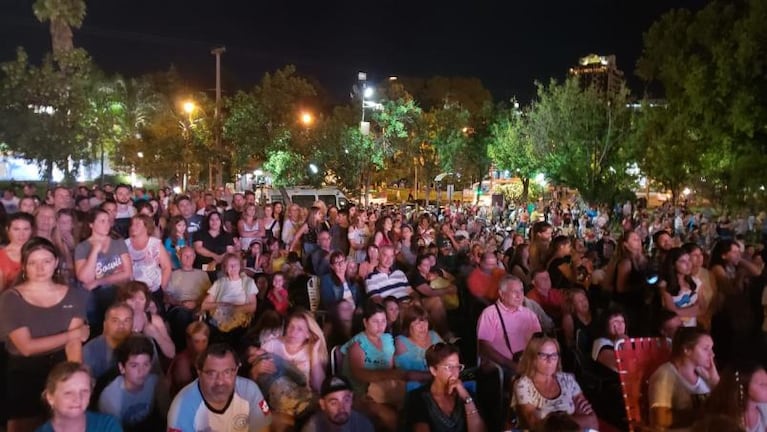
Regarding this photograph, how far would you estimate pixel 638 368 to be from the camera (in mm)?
4402

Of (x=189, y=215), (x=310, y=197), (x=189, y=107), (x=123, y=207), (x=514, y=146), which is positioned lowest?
(x=189, y=215)

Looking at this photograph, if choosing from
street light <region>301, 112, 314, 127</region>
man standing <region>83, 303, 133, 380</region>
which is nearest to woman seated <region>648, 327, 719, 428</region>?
man standing <region>83, 303, 133, 380</region>

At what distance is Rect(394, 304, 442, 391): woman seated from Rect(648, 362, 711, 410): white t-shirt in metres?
1.58

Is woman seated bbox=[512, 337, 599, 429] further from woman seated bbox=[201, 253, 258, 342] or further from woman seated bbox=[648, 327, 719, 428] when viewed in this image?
woman seated bbox=[201, 253, 258, 342]

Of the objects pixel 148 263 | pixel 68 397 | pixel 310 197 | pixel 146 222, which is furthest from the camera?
pixel 310 197

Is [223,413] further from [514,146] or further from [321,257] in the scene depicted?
[514,146]

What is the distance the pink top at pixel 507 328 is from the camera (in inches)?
196

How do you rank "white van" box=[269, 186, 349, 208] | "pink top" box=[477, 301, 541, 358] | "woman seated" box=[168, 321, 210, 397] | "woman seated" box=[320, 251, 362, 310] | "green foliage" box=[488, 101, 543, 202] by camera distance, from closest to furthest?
"woman seated" box=[168, 321, 210, 397]
"pink top" box=[477, 301, 541, 358]
"woman seated" box=[320, 251, 362, 310]
"white van" box=[269, 186, 349, 208]
"green foliage" box=[488, 101, 543, 202]

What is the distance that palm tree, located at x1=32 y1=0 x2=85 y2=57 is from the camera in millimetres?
25656

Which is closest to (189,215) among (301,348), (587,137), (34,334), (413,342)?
(301,348)

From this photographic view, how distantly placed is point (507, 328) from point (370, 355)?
1.15m

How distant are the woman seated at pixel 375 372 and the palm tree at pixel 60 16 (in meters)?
25.6

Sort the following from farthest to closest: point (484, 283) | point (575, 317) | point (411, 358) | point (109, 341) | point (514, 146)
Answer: point (514, 146), point (484, 283), point (575, 317), point (411, 358), point (109, 341)

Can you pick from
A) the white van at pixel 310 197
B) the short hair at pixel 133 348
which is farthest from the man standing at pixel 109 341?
the white van at pixel 310 197
